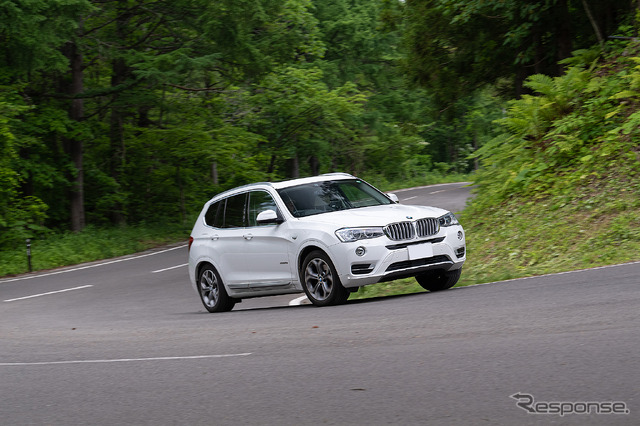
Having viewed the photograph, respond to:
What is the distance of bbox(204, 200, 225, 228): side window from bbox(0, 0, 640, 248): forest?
640cm

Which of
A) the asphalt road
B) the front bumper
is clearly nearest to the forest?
the front bumper

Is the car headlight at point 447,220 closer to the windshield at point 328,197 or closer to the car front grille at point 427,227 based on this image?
the car front grille at point 427,227

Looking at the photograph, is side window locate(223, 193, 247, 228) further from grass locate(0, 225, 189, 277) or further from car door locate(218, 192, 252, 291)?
grass locate(0, 225, 189, 277)

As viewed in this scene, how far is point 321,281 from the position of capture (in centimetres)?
1108

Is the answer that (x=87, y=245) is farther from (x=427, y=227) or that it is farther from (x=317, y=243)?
(x=427, y=227)

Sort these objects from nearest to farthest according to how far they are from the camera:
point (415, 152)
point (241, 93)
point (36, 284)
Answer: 1. point (36, 284)
2. point (241, 93)
3. point (415, 152)

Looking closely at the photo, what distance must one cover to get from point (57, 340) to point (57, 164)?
2096 cm

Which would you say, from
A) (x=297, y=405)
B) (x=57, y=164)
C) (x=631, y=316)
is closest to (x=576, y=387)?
(x=297, y=405)

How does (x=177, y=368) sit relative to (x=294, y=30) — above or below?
below

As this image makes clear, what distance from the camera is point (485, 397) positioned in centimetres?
558

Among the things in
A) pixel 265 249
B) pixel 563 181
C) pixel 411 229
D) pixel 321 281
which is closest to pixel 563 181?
pixel 563 181

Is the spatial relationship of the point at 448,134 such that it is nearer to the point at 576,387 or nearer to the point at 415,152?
the point at 415,152

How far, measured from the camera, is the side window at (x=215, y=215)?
520 inches

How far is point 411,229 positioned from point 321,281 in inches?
52.4
